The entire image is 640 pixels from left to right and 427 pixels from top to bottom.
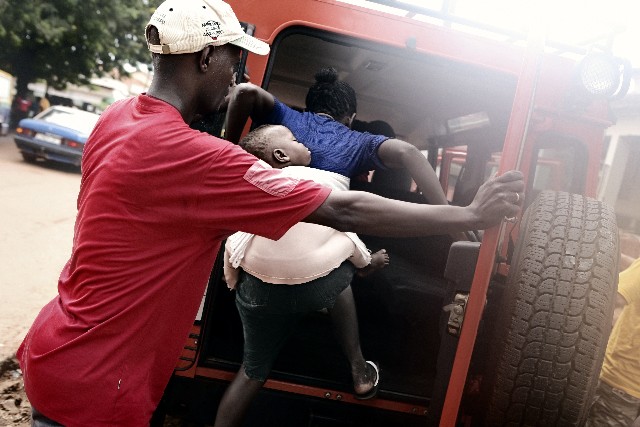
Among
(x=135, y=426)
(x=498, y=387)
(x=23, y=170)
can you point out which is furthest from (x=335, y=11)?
(x=23, y=170)

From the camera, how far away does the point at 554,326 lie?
212 centimetres

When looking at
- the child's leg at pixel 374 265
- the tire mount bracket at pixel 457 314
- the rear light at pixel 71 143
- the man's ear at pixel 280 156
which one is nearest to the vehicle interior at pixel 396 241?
the child's leg at pixel 374 265

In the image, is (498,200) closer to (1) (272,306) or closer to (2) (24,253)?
(1) (272,306)

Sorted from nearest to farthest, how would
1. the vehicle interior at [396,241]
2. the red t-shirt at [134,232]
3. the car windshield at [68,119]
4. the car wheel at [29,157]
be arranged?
the red t-shirt at [134,232] → the vehicle interior at [396,241] → the car windshield at [68,119] → the car wheel at [29,157]

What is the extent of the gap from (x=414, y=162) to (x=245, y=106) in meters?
0.82

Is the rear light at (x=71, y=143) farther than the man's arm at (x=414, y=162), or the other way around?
the rear light at (x=71, y=143)

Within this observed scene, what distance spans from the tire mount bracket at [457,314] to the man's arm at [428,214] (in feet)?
1.49

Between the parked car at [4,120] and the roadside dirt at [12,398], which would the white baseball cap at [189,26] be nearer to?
the roadside dirt at [12,398]

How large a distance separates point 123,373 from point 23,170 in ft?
42.7

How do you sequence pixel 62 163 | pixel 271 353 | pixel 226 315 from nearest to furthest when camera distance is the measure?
1. pixel 271 353
2. pixel 226 315
3. pixel 62 163

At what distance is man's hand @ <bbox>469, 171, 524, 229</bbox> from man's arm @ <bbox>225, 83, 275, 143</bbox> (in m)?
1.34

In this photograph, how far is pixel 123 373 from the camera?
1.52 metres

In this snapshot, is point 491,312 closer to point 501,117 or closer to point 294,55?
point 501,117

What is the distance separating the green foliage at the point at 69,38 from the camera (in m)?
16.4
